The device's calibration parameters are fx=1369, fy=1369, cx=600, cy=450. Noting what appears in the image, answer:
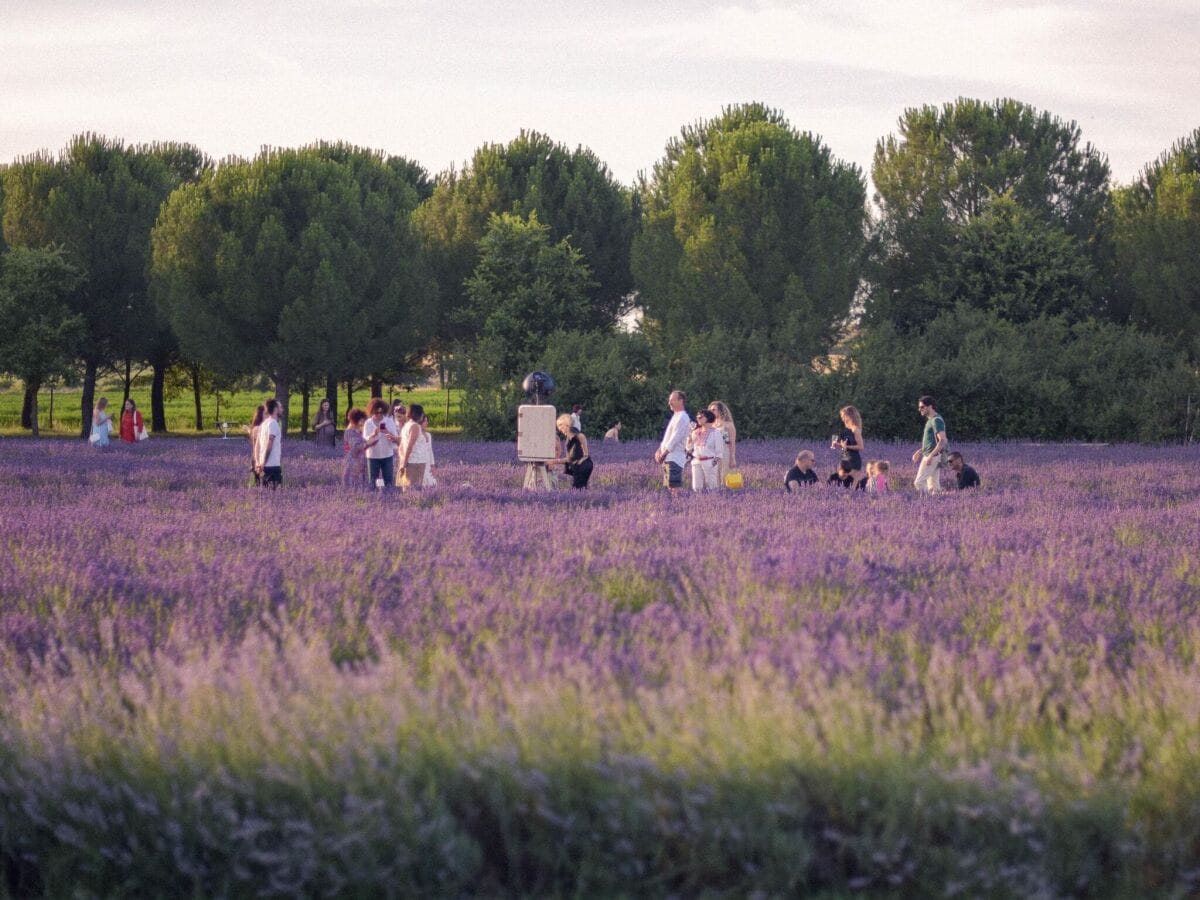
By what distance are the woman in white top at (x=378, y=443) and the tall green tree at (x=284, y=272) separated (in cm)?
3046

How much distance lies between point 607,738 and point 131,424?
103 feet

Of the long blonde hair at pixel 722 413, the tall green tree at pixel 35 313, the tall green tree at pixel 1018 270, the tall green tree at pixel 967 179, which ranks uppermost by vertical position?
the tall green tree at pixel 967 179

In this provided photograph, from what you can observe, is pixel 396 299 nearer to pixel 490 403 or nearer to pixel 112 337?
pixel 490 403

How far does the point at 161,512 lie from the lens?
464 inches

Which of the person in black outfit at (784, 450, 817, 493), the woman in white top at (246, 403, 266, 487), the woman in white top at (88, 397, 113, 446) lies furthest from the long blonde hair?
the woman in white top at (88, 397, 113, 446)

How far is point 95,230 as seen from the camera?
5275 centimetres

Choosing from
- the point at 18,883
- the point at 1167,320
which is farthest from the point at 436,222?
the point at 18,883

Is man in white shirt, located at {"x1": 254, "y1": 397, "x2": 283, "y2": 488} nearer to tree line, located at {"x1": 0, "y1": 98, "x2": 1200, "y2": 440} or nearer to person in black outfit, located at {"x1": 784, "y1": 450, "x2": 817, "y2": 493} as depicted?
person in black outfit, located at {"x1": 784, "y1": 450, "x2": 817, "y2": 493}

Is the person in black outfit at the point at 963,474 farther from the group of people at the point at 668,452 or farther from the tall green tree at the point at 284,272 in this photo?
the tall green tree at the point at 284,272

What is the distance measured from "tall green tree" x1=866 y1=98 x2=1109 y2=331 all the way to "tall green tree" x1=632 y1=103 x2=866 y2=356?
9.99 feet

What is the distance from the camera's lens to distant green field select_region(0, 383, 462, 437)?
62188mm

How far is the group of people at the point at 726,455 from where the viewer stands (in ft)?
52.9

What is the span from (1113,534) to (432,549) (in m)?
4.63

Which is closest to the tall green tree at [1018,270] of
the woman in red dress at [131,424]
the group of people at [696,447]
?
the woman in red dress at [131,424]
